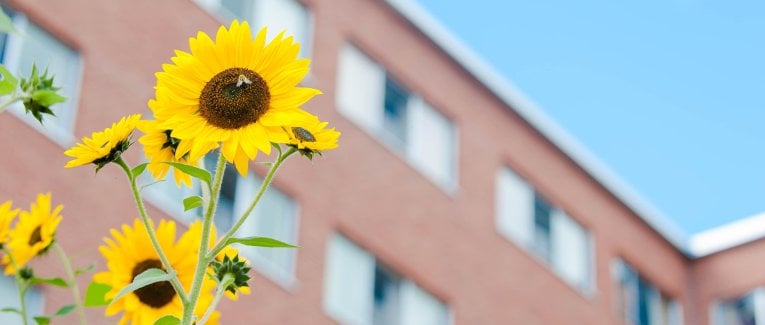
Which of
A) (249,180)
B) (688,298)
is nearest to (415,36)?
(249,180)

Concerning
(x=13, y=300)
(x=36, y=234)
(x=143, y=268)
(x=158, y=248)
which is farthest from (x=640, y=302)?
(x=158, y=248)

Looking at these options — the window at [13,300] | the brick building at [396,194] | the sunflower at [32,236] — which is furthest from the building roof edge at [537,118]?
the sunflower at [32,236]

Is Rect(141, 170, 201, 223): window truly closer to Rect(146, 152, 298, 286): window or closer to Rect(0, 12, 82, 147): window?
Rect(146, 152, 298, 286): window

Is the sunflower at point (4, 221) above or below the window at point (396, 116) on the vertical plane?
below

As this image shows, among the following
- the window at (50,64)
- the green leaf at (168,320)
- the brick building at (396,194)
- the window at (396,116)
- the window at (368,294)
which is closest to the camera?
the green leaf at (168,320)

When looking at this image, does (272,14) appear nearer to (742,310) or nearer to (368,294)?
(368,294)

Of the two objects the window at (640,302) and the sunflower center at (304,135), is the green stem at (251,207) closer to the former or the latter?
the sunflower center at (304,135)

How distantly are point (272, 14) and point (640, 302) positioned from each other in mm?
10850

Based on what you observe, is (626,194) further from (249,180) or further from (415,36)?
(249,180)

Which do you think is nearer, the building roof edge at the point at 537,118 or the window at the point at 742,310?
the building roof edge at the point at 537,118

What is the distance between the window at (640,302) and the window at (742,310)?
108 cm

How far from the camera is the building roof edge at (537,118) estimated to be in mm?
24047

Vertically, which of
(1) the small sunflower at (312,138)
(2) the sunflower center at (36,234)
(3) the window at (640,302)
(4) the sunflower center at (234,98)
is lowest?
(1) the small sunflower at (312,138)

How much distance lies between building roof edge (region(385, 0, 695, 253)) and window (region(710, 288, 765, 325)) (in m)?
1.25
